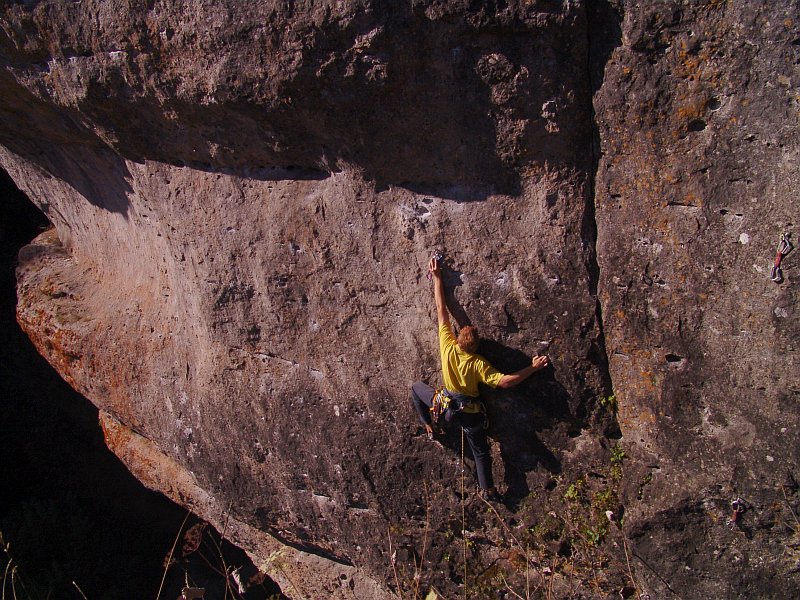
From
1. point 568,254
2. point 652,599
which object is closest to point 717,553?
point 652,599

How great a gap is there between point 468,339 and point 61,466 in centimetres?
685

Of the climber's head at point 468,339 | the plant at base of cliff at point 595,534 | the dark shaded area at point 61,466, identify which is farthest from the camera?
the dark shaded area at point 61,466

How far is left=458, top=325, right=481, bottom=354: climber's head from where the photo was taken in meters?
3.46

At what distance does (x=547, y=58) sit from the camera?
2957mm

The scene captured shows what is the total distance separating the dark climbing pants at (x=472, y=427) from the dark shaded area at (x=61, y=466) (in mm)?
4623

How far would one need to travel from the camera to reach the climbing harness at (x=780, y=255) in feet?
9.04

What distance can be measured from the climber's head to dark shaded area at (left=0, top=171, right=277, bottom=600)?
5.24m

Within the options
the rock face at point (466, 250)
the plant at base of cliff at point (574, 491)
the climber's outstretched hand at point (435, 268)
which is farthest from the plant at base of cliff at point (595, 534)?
the climber's outstretched hand at point (435, 268)

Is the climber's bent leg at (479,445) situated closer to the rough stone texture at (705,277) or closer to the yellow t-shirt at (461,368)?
the yellow t-shirt at (461,368)

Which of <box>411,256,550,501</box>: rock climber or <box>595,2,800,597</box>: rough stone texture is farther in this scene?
<box>411,256,550,501</box>: rock climber

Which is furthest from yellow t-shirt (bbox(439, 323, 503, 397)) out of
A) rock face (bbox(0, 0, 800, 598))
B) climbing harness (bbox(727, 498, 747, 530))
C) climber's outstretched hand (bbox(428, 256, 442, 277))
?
climbing harness (bbox(727, 498, 747, 530))

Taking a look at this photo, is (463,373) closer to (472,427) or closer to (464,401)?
(464,401)

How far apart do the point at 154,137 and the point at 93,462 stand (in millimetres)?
5713

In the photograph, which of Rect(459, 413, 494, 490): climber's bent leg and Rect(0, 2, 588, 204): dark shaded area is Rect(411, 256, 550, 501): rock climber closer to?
Rect(459, 413, 494, 490): climber's bent leg
